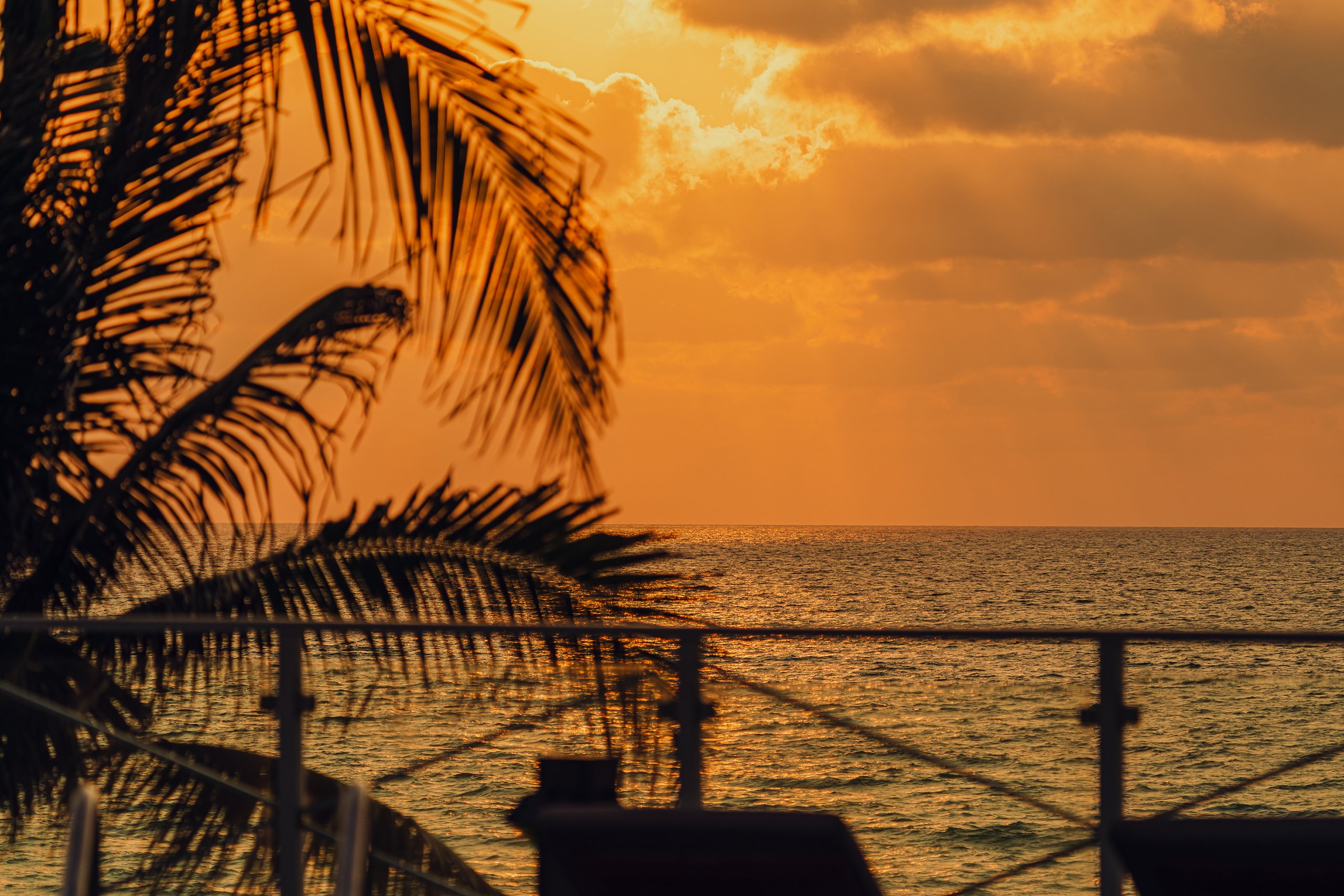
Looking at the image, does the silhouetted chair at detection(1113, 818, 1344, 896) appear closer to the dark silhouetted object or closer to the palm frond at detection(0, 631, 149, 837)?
the dark silhouetted object

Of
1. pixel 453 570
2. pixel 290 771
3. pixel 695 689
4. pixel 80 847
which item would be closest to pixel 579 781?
pixel 80 847

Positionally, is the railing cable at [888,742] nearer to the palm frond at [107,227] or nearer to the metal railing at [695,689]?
the metal railing at [695,689]

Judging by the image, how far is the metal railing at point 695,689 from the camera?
3.66 meters

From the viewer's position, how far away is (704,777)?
390cm

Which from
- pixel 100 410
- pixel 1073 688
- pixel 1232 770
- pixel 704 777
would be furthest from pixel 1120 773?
pixel 100 410

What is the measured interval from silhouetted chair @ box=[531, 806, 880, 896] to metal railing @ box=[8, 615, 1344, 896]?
5.30 feet

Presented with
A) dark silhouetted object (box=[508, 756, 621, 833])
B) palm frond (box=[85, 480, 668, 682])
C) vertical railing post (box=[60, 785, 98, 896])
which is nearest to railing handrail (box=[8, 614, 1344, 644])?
dark silhouetted object (box=[508, 756, 621, 833])

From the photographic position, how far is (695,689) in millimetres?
3846

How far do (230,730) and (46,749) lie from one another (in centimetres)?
57

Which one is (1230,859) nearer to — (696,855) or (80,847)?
(696,855)

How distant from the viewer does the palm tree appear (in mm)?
4145

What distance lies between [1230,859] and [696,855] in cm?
78

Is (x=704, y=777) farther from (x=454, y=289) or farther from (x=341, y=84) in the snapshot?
(x=341, y=84)

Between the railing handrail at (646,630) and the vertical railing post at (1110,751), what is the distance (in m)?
0.18
